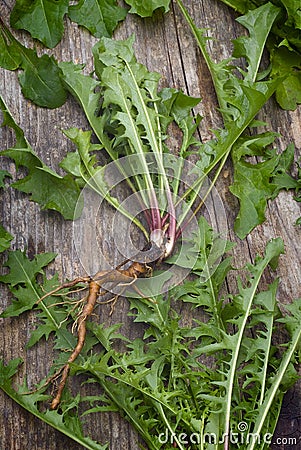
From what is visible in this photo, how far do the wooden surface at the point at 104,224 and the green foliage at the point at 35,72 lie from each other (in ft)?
0.08

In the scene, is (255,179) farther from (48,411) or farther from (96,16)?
(48,411)

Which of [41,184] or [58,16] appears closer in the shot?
[41,184]

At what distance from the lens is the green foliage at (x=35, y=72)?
151 cm

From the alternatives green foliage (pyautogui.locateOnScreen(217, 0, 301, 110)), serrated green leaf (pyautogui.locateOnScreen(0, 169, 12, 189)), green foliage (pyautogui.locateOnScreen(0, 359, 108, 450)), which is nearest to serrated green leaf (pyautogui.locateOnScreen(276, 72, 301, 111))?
green foliage (pyautogui.locateOnScreen(217, 0, 301, 110))

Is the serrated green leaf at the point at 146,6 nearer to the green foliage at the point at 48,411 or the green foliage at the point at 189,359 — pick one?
the green foliage at the point at 189,359

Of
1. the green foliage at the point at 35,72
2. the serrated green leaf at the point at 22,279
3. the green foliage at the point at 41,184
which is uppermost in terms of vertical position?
the green foliage at the point at 35,72

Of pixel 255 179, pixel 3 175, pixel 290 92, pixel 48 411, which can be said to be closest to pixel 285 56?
pixel 290 92

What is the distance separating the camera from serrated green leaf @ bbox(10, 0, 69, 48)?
5.10 feet

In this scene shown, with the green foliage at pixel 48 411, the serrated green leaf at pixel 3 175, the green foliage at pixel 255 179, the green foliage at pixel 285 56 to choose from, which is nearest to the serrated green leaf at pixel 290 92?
the green foliage at pixel 285 56

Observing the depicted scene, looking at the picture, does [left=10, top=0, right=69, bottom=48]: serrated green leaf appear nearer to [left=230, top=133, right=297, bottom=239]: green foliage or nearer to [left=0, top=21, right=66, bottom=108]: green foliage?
[left=0, top=21, right=66, bottom=108]: green foliage

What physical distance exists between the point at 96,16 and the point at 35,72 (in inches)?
7.7

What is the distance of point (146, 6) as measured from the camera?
1.59 metres

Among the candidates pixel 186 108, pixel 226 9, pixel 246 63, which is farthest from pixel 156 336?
pixel 226 9

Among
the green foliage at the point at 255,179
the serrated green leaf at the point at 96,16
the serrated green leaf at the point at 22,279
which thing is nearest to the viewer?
the serrated green leaf at the point at 22,279
